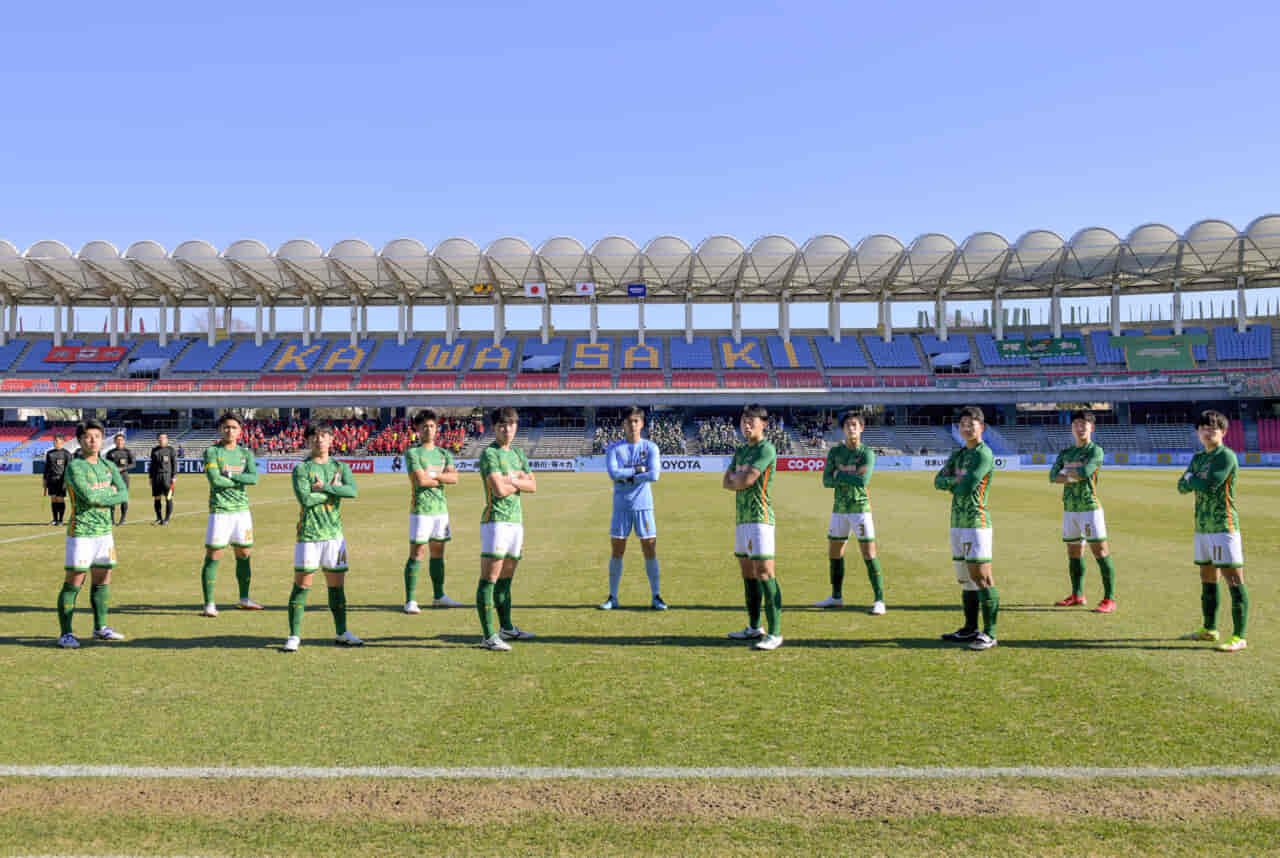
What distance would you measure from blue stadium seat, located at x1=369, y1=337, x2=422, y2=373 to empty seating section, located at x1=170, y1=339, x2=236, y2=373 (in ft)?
28.5

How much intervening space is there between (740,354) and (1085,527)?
163 ft

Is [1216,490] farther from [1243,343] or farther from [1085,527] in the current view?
[1243,343]

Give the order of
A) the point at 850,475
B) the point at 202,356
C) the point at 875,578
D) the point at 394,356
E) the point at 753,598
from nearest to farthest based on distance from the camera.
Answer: the point at 753,598 < the point at 875,578 < the point at 850,475 < the point at 394,356 < the point at 202,356

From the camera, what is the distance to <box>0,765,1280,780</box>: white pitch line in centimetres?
448

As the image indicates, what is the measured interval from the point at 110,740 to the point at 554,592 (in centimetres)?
556

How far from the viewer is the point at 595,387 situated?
53.4 meters

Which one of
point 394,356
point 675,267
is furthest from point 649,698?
point 394,356

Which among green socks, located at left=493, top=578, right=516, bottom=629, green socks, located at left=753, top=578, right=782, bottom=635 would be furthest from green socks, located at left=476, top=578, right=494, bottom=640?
green socks, located at left=753, top=578, right=782, bottom=635

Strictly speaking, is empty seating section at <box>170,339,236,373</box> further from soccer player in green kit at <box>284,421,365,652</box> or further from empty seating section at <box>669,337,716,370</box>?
soccer player in green kit at <box>284,421,365,652</box>

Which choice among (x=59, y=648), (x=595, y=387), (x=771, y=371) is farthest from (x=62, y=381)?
(x=59, y=648)

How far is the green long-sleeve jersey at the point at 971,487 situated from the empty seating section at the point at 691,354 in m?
49.7

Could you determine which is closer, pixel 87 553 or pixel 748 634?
pixel 87 553

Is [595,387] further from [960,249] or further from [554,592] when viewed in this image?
[554,592]

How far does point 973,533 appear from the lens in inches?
285
